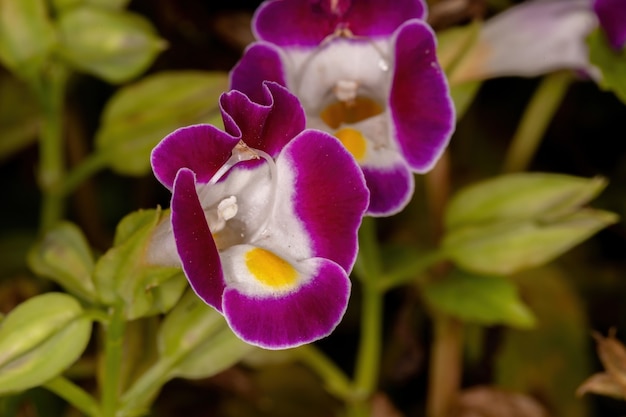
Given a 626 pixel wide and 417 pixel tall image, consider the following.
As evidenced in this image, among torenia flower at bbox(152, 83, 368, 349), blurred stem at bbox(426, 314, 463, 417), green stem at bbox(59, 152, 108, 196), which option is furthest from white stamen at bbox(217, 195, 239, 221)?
blurred stem at bbox(426, 314, 463, 417)

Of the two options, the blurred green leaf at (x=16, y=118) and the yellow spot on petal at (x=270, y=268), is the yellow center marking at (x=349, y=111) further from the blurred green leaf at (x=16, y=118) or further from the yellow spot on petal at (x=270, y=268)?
the blurred green leaf at (x=16, y=118)

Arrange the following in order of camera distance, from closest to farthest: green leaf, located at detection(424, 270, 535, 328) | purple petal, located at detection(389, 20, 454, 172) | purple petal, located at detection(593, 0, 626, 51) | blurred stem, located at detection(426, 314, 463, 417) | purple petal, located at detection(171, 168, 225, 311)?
purple petal, located at detection(171, 168, 225, 311), purple petal, located at detection(389, 20, 454, 172), purple petal, located at detection(593, 0, 626, 51), green leaf, located at detection(424, 270, 535, 328), blurred stem, located at detection(426, 314, 463, 417)

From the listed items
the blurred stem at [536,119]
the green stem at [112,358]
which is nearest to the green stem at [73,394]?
the green stem at [112,358]

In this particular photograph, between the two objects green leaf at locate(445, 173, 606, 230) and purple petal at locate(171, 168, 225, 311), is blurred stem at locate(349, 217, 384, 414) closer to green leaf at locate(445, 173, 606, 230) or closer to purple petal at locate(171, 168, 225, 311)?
green leaf at locate(445, 173, 606, 230)

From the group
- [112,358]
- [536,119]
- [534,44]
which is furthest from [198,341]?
[536,119]

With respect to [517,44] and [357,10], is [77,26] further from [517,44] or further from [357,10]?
[517,44]

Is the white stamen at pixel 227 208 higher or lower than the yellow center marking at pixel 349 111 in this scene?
higher

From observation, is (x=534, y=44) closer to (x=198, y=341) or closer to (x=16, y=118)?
(x=198, y=341)
